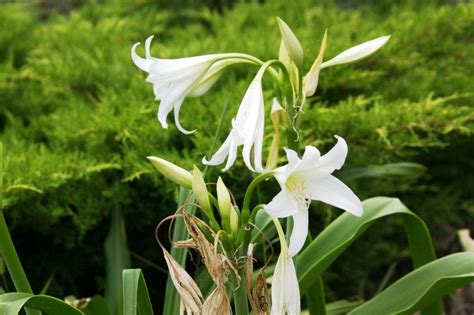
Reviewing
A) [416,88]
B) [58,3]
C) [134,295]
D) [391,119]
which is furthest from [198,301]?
[58,3]

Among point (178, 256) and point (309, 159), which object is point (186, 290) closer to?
point (309, 159)

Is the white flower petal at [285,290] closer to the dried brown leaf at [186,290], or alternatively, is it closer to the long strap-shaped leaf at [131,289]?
the dried brown leaf at [186,290]

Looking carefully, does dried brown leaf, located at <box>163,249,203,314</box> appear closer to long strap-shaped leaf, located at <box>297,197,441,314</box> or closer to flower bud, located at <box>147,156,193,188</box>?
flower bud, located at <box>147,156,193,188</box>

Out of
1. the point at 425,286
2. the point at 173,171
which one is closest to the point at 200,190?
the point at 173,171

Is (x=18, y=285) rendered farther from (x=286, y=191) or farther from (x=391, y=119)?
(x=391, y=119)

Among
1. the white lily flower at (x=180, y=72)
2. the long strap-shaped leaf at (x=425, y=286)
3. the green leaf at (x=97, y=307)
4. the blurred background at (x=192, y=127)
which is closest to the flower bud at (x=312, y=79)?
the white lily flower at (x=180, y=72)

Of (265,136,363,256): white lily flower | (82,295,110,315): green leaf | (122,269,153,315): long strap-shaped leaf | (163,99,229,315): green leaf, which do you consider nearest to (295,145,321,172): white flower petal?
(265,136,363,256): white lily flower
